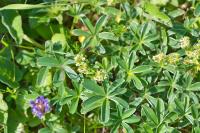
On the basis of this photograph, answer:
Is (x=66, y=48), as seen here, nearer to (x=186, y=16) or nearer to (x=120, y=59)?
(x=120, y=59)

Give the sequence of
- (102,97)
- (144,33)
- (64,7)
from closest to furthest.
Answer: (102,97)
(144,33)
(64,7)

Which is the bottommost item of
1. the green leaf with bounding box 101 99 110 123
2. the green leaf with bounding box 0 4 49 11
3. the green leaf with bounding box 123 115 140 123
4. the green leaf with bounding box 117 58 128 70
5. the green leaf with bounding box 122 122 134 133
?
the green leaf with bounding box 122 122 134 133

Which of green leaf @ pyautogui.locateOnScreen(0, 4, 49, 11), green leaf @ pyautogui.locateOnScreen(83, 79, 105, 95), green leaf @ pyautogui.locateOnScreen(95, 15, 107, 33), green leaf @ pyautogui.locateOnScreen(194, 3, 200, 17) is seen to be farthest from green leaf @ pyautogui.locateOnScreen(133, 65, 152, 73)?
green leaf @ pyautogui.locateOnScreen(0, 4, 49, 11)

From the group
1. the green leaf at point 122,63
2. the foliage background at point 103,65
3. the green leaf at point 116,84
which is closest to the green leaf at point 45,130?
the foliage background at point 103,65

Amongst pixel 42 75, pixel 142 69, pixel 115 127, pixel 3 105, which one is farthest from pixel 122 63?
pixel 3 105

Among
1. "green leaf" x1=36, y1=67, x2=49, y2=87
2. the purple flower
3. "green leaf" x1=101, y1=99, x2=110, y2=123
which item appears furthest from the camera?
"green leaf" x1=36, y1=67, x2=49, y2=87

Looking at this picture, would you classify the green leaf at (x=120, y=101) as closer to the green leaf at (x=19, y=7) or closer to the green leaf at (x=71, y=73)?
the green leaf at (x=71, y=73)

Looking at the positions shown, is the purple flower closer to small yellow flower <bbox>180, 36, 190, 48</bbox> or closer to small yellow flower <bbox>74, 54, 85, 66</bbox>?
small yellow flower <bbox>74, 54, 85, 66</bbox>

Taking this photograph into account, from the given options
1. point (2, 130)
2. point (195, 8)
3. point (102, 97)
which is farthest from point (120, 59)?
point (2, 130)
